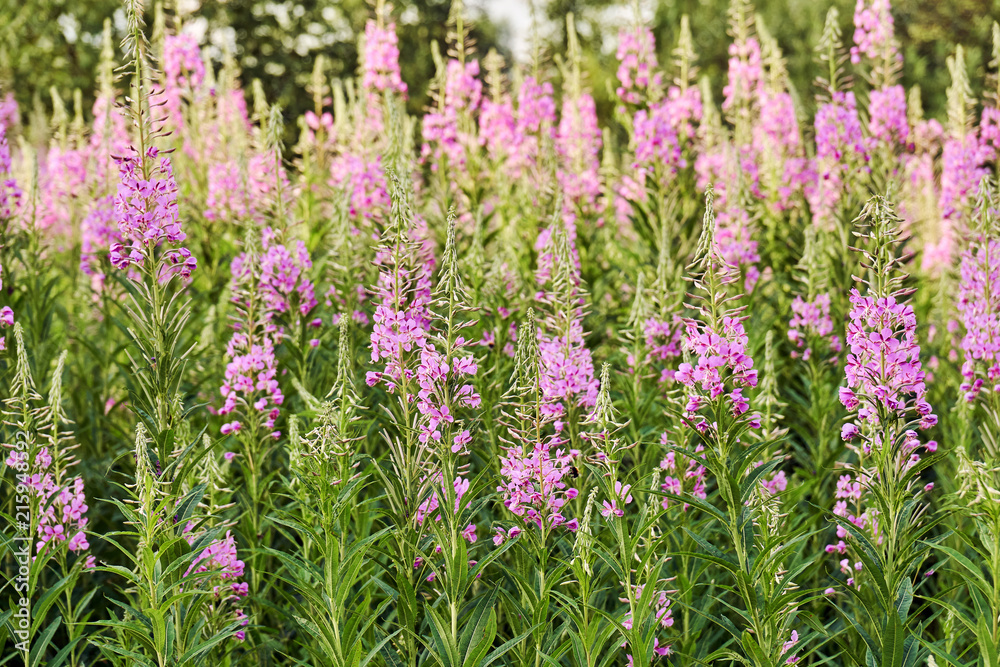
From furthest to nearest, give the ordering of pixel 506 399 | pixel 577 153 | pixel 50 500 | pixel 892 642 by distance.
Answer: pixel 577 153, pixel 506 399, pixel 50 500, pixel 892 642

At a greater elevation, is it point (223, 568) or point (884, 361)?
point (884, 361)

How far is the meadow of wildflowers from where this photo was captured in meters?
3.16

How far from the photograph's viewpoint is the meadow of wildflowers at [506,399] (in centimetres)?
316

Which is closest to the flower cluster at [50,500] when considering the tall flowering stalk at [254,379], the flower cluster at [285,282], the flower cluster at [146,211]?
the tall flowering stalk at [254,379]

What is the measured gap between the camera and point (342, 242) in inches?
204

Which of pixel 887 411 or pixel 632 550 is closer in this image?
pixel 887 411

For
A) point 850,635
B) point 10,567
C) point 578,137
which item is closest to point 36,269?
point 10,567

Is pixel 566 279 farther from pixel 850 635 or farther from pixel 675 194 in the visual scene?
pixel 675 194

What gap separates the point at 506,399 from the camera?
13.4 ft

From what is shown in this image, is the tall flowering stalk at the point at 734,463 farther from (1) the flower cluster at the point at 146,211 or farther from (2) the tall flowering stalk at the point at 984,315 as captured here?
(1) the flower cluster at the point at 146,211

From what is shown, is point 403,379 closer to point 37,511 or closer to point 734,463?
point 734,463

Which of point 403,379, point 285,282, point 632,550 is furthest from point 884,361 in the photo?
point 285,282

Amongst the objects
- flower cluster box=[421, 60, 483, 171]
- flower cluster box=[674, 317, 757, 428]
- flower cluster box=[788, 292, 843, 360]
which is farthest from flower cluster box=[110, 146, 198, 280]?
flower cluster box=[788, 292, 843, 360]

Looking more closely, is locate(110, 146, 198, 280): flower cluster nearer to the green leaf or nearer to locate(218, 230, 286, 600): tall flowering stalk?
locate(218, 230, 286, 600): tall flowering stalk
